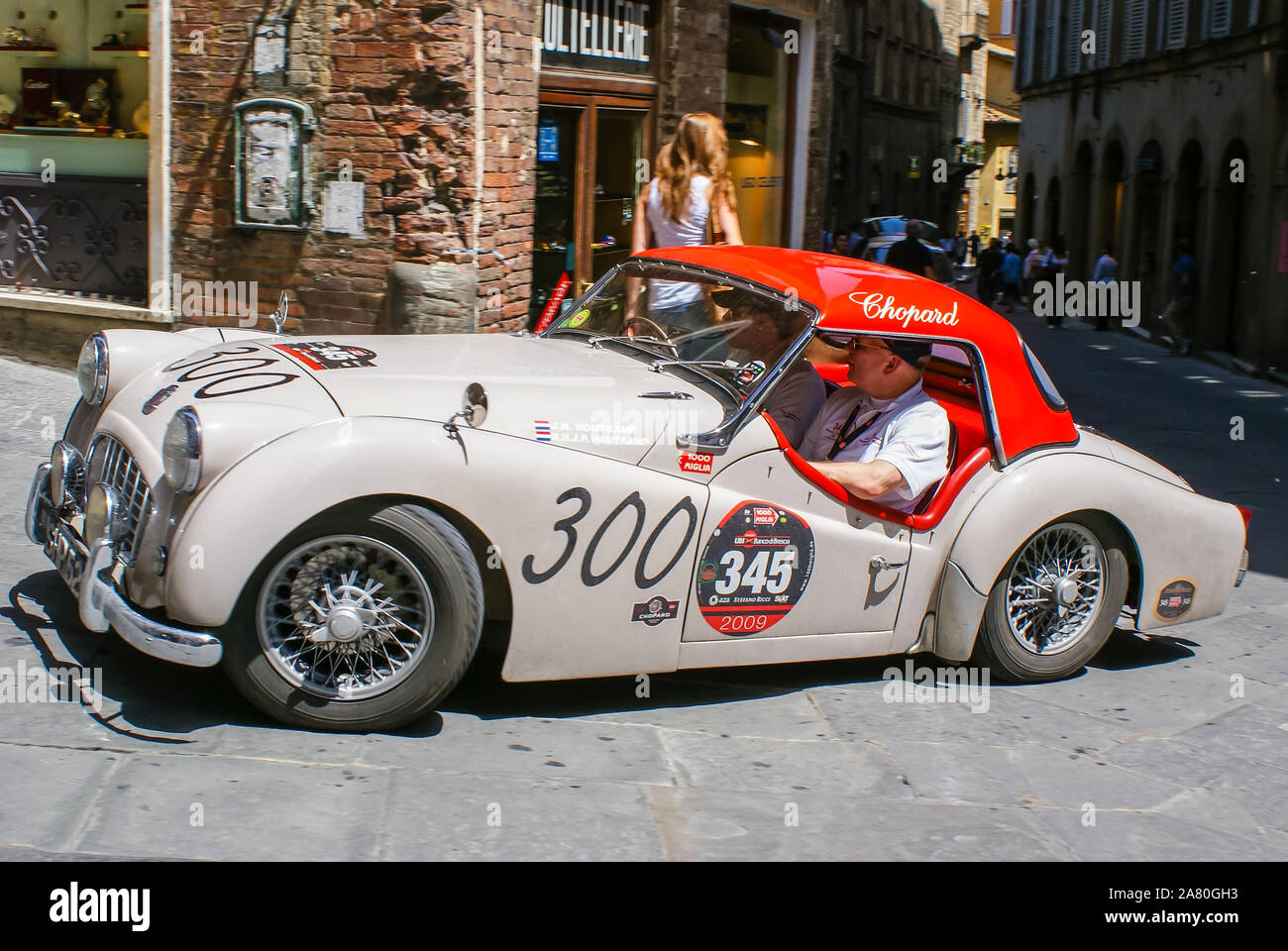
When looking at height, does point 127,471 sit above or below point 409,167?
below

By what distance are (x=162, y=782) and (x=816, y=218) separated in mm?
12271

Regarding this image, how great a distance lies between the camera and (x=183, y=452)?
4.14 metres

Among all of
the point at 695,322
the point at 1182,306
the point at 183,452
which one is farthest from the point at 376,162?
the point at 1182,306

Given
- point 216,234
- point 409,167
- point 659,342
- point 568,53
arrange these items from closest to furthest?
→ point 659,342 < point 409,167 < point 216,234 < point 568,53

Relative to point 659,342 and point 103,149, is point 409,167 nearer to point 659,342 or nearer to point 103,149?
point 103,149

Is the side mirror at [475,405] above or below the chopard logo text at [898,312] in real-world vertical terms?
below

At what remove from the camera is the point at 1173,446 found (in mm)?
11906

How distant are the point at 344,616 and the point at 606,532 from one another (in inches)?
33.4

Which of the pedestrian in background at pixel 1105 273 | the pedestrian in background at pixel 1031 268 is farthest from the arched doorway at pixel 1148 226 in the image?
the pedestrian in background at pixel 1031 268

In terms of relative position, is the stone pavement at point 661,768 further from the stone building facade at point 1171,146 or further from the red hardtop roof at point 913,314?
the stone building facade at point 1171,146

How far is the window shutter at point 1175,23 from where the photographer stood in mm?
24594

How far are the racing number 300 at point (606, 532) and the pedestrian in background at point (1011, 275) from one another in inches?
1200

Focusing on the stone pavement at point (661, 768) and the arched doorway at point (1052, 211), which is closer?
the stone pavement at point (661, 768)

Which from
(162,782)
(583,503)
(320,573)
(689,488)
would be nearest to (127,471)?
(320,573)
